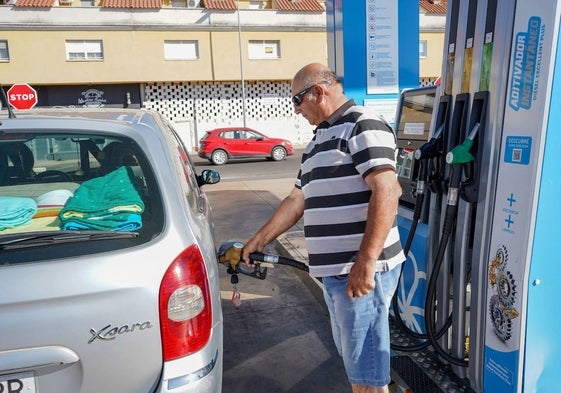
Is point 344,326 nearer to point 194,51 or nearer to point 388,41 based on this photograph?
point 388,41

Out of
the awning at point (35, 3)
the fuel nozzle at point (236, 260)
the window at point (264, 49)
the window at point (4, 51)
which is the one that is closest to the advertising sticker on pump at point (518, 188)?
the fuel nozzle at point (236, 260)

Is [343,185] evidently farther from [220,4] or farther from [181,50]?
[220,4]

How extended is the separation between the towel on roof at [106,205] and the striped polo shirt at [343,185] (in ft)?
2.47

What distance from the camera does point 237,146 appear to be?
18.9 meters

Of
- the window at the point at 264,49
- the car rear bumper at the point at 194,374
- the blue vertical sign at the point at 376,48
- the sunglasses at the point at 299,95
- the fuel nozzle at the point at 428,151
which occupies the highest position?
the window at the point at 264,49

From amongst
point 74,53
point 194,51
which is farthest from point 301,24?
point 74,53

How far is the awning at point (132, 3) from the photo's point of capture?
2519 cm

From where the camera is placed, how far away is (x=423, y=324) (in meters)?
2.67

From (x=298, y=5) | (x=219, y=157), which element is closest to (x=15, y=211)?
(x=219, y=157)

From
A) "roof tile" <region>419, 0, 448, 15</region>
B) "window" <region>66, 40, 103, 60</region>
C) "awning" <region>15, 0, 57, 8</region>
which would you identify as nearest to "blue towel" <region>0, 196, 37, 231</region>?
"window" <region>66, 40, 103, 60</region>

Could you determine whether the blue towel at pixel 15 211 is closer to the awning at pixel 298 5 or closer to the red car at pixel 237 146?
the red car at pixel 237 146

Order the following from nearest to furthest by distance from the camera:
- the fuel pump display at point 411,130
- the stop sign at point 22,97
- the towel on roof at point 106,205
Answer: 1. the towel on roof at point 106,205
2. the fuel pump display at point 411,130
3. the stop sign at point 22,97

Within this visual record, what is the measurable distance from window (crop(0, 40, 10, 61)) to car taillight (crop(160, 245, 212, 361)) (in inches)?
1056

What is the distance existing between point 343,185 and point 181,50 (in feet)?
84.4
